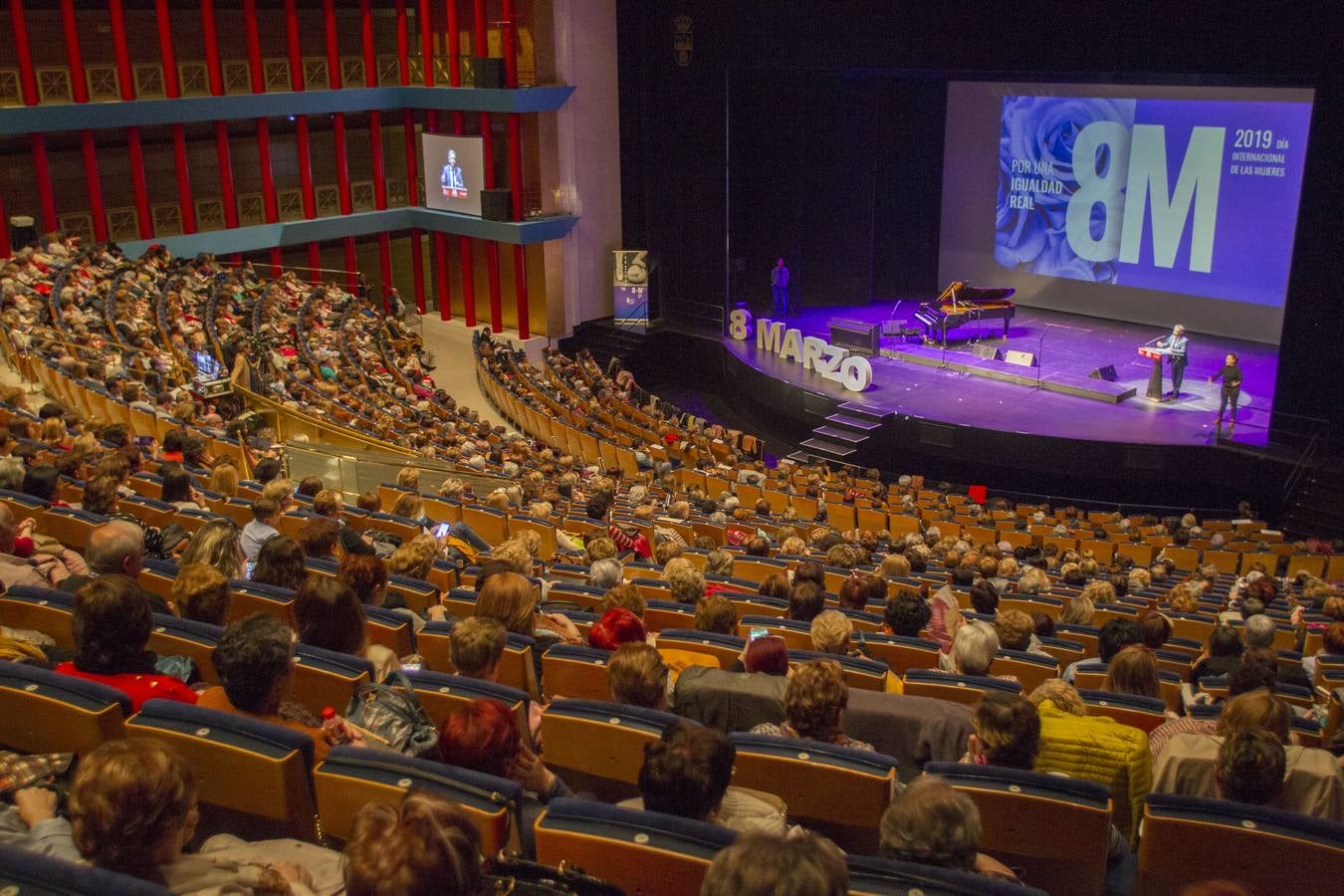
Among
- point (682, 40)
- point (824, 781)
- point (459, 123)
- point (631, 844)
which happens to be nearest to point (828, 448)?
point (682, 40)

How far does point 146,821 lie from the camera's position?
103 inches

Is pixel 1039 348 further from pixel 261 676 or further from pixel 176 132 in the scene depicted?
pixel 261 676

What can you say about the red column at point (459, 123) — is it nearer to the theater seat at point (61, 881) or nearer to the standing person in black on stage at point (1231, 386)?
the standing person in black on stage at point (1231, 386)

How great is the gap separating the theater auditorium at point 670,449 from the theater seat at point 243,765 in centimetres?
2

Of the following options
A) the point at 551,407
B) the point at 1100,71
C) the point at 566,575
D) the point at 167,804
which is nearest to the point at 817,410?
the point at 551,407

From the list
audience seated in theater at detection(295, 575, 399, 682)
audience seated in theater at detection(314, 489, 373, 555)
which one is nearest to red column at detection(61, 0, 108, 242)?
audience seated in theater at detection(314, 489, 373, 555)

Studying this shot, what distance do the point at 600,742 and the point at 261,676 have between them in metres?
1.11

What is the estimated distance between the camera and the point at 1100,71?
15.9 metres

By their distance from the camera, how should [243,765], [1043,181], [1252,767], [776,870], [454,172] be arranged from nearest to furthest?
[776,870] < [243,765] < [1252,767] < [1043,181] < [454,172]

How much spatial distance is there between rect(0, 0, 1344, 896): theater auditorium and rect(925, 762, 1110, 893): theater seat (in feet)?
0.05

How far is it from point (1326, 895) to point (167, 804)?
10.3ft

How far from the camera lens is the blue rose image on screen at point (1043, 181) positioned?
20875 mm

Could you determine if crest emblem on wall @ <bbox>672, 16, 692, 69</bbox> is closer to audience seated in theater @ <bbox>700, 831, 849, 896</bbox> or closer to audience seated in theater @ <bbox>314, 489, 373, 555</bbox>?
audience seated in theater @ <bbox>314, 489, 373, 555</bbox>

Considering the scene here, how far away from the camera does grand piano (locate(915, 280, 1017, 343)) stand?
66.4 ft
